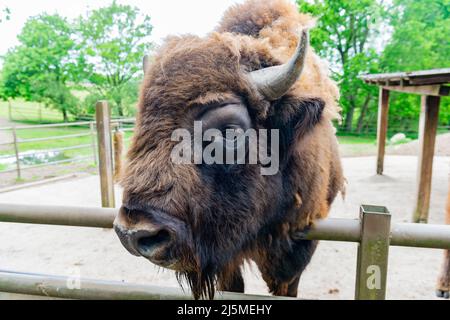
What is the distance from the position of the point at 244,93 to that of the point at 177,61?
41cm

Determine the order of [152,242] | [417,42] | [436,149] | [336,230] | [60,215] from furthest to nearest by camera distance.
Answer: [417,42] → [436,149] → [60,215] → [336,230] → [152,242]

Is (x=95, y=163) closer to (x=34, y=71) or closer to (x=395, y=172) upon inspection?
(x=395, y=172)

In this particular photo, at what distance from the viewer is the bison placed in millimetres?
1639

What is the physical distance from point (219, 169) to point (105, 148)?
453 cm

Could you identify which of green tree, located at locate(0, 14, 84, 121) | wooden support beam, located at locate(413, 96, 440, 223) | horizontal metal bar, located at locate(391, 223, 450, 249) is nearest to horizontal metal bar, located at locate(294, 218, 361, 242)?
horizontal metal bar, located at locate(391, 223, 450, 249)

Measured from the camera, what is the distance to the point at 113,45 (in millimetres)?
28406

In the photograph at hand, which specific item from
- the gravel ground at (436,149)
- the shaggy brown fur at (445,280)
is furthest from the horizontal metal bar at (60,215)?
the gravel ground at (436,149)

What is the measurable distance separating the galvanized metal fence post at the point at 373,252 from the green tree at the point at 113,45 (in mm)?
28702

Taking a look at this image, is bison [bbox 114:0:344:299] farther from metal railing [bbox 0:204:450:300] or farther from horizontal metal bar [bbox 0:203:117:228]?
horizontal metal bar [bbox 0:203:117:228]

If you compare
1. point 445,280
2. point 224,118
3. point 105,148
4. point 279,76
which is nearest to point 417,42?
point 445,280

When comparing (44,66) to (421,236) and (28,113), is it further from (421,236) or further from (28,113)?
(421,236)

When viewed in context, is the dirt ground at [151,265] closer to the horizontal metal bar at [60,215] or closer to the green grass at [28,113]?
the horizontal metal bar at [60,215]

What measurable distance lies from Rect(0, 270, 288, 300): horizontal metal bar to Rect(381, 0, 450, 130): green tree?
2815 cm
